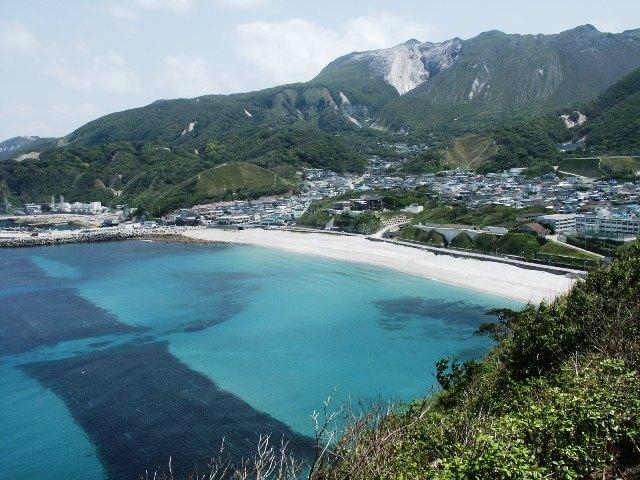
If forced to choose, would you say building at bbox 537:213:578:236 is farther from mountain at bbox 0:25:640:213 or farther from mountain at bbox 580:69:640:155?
mountain at bbox 0:25:640:213

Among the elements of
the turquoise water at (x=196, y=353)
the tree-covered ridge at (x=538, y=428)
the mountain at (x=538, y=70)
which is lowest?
the turquoise water at (x=196, y=353)

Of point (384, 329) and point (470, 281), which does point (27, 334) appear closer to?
point (384, 329)

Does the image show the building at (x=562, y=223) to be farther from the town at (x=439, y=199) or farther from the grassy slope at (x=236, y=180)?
the grassy slope at (x=236, y=180)

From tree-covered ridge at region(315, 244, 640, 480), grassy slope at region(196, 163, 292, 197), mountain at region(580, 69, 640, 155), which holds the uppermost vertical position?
mountain at region(580, 69, 640, 155)

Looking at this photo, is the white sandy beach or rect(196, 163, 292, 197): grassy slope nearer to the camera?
the white sandy beach

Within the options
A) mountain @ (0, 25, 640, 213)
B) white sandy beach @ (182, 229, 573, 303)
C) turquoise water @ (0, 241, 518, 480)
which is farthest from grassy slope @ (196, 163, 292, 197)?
turquoise water @ (0, 241, 518, 480)

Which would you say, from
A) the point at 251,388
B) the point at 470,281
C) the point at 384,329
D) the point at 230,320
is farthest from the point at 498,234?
the point at 251,388

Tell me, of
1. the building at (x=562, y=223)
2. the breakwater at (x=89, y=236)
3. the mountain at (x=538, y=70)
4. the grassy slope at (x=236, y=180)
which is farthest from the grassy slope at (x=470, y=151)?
the mountain at (x=538, y=70)
